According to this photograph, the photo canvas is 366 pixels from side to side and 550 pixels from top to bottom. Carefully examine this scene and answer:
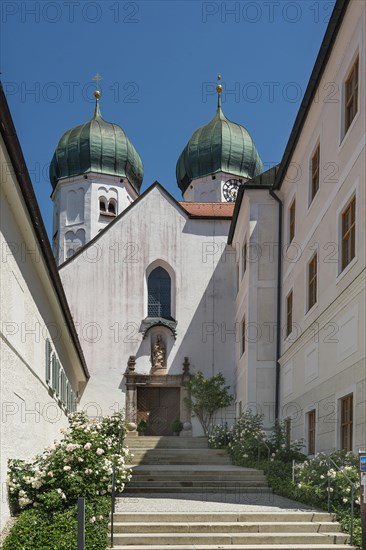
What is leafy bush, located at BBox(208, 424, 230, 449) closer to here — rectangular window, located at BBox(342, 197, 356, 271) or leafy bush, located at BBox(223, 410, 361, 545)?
leafy bush, located at BBox(223, 410, 361, 545)

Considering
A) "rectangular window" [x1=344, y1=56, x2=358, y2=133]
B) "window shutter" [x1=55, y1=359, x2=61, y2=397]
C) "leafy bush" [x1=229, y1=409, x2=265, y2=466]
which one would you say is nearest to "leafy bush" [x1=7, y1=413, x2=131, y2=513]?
"rectangular window" [x1=344, y1=56, x2=358, y2=133]

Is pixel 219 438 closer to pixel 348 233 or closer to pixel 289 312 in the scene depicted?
pixel 289 312

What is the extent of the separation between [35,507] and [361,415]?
5662 millimetres

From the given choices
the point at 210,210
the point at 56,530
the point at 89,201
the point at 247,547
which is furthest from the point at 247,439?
the point at 89,201

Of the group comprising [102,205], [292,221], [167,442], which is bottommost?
[167,442]

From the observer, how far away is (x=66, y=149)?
163ft

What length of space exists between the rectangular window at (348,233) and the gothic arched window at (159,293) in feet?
63.0

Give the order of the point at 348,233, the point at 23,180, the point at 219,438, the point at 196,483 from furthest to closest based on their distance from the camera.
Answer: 1. the point at 219,438
2. the point at 196,483
3. the point at 348,233
4. the point at 23,180

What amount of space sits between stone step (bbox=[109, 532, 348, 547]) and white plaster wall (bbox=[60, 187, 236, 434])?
22.0 m

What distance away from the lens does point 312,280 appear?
792 inches

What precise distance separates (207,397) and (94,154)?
2088 cm

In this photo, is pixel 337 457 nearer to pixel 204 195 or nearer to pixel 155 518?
pixel 155 518

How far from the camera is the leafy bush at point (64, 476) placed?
12547 millimetres

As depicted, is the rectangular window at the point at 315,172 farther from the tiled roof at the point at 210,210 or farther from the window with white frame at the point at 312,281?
the tiled roof at the point at 210,210
